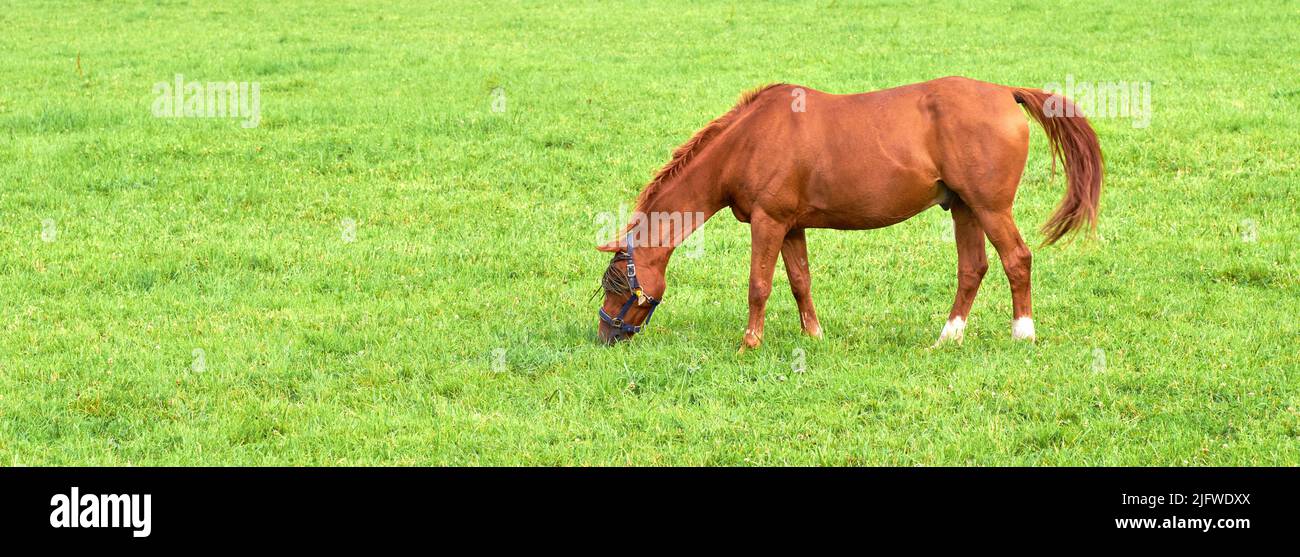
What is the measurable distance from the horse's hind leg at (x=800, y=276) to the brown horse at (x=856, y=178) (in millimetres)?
18

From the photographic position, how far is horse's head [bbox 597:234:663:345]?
1000 centimetres

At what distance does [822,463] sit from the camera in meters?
7.81

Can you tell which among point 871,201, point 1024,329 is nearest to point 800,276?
point 871,201

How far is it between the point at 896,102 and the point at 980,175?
89 centimetres

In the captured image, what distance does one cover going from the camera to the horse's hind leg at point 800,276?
10.4 m

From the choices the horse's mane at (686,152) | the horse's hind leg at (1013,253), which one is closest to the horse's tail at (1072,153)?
the horse's hind leg at (1013,253)

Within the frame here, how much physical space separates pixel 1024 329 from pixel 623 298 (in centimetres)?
317

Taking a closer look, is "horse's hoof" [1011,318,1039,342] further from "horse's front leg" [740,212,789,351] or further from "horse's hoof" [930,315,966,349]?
"horse's front leg" [740,212,789,351]

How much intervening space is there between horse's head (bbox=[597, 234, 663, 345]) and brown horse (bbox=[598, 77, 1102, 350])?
0.01 meters

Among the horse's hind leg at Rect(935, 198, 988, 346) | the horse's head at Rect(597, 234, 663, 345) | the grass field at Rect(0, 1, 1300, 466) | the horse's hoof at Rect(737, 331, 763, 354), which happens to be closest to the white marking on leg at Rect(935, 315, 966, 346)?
the horse's hind leg at Rect(935, 198, 988, 346)

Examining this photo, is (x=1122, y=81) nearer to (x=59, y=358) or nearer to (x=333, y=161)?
(x=333, y=161)

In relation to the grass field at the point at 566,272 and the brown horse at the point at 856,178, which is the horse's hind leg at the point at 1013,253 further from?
the grass field at the point at 566,272

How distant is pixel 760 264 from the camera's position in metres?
10.1

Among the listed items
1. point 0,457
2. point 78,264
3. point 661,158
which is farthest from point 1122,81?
point 0,457
